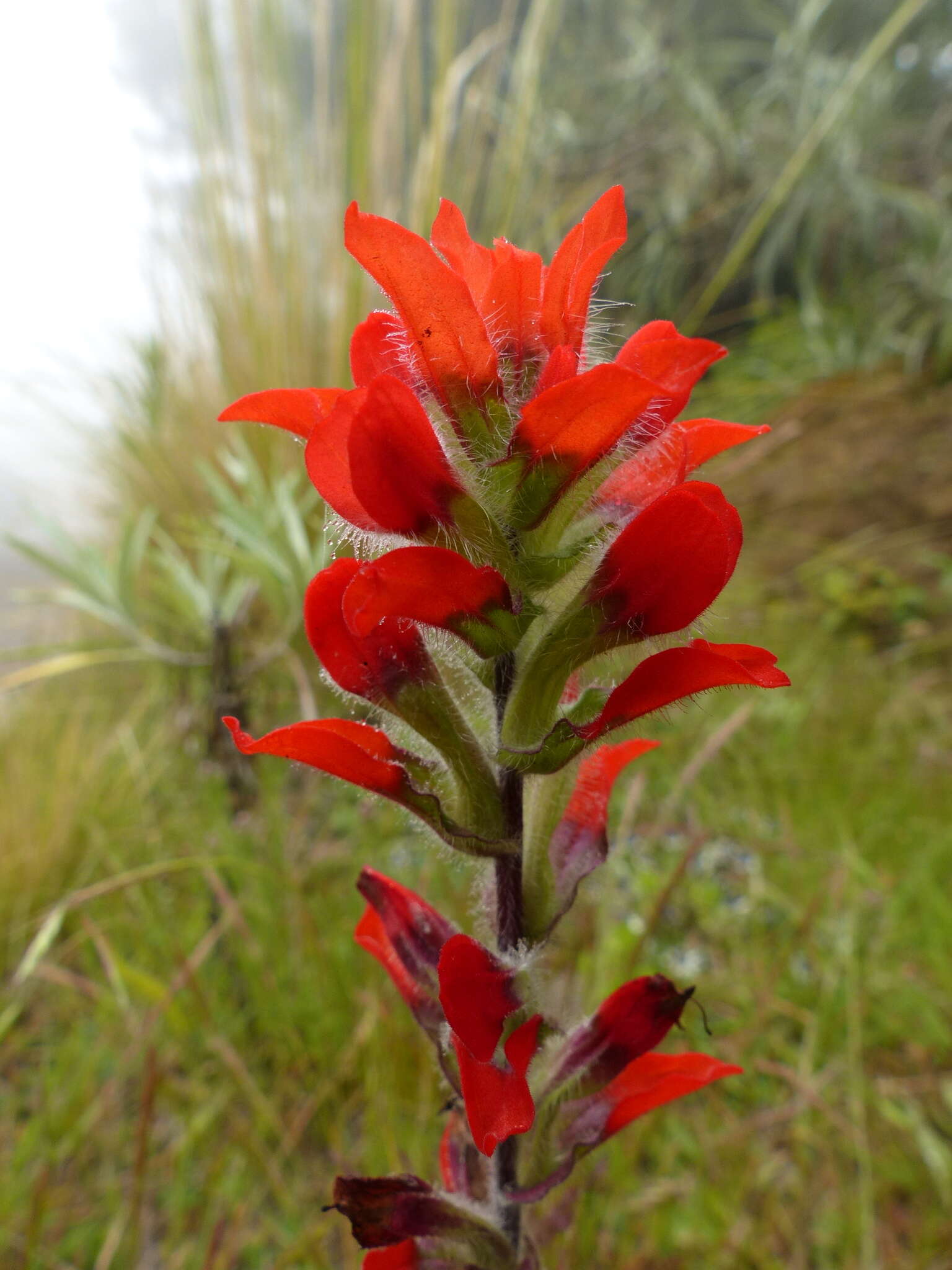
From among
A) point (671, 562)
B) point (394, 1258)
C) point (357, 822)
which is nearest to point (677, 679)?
point (671, 562)

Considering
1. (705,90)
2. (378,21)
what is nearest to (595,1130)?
(378,21)

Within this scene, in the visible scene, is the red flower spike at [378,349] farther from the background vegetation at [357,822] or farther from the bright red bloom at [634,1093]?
the bright red bloom at [634,1093]

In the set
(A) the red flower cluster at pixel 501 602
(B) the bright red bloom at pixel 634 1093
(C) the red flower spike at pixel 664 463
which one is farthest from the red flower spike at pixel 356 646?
(B) the bright red bloom at pixel 634 1093

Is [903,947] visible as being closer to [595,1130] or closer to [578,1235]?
[578,1235]

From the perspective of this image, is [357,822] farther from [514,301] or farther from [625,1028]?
[514,301]

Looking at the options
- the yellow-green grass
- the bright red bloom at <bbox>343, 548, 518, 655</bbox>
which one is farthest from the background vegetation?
the bright red bloom at <bbox>343, 548, 518, 655</bbox>

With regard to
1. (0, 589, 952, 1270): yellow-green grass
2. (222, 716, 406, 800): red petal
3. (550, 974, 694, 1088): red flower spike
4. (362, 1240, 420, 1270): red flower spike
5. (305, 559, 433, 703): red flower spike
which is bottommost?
(0, 589, 952, 1270): yellow-green grass

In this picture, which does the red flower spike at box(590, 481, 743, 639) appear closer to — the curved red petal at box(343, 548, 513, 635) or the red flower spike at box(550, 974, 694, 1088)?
the curved red petal at box(343, 548, 513, 635)
